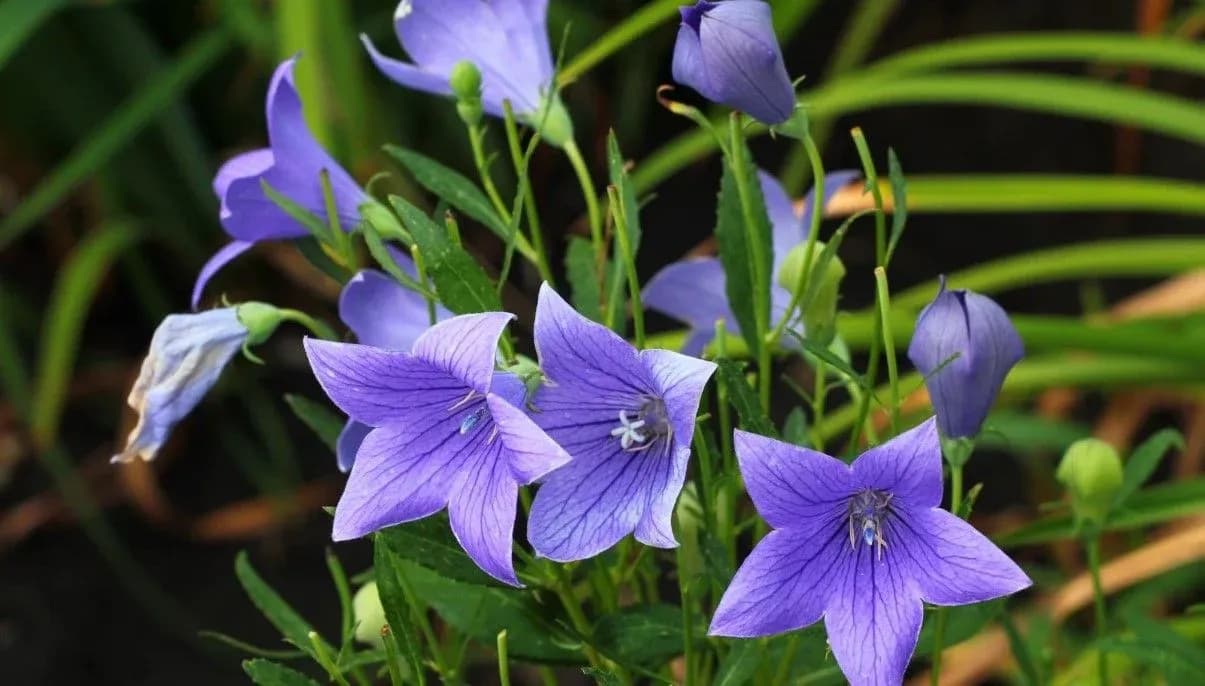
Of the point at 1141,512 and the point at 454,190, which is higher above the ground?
the point at 454,190

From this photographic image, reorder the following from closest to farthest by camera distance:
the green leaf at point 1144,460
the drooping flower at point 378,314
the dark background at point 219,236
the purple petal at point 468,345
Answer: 1. the purple petal at point 468,345
2. the drooping flower at point 378,314
3. the green leaf at point 1144,460
4. the dark background at point 219,236

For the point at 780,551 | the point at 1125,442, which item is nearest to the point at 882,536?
the point at 780,551

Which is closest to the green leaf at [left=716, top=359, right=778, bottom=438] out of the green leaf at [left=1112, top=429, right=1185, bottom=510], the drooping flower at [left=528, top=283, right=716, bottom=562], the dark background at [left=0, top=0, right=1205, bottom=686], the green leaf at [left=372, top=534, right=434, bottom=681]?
the drooping flower at [left=528, top=283, right=716, bottom=562]

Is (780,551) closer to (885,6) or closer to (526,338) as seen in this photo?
(526,338)

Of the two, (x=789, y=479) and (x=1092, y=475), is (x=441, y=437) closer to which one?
(x=789, y=479)

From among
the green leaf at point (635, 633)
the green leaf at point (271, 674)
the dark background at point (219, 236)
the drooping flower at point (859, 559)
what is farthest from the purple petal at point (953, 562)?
the dark background at point (219, 236)

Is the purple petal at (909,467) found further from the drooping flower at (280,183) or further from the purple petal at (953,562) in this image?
the drooping flower at (280,183)

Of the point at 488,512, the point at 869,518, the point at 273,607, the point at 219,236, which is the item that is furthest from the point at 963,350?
the point at 219,236
